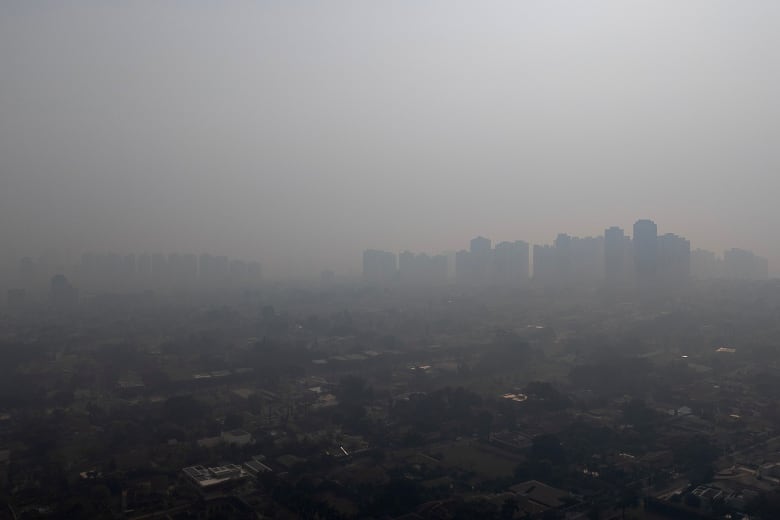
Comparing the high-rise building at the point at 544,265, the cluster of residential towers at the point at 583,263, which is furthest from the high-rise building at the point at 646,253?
the high-rise building at the point at 544,265

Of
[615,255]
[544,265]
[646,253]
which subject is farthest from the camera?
[544,265]

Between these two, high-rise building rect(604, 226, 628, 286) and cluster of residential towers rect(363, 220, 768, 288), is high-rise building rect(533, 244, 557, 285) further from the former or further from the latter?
high-rise building rect(604, 226, 628, 286)

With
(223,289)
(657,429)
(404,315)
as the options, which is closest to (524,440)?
(657,429)

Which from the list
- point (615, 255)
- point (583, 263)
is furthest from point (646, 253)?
point (583, 263)

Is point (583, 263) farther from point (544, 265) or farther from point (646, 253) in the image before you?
point (646, 253)

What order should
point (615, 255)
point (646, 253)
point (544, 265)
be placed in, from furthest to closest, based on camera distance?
point (544, 265)
point (615, 255)
point (646, 253)

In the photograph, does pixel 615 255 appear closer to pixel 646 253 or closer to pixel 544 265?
pixel 646 253

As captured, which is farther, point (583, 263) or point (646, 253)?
point (583, 263)

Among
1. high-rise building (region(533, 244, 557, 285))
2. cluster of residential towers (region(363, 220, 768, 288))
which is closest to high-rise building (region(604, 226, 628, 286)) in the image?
cluster of residential towers (region(363, 220, 768, 288))
